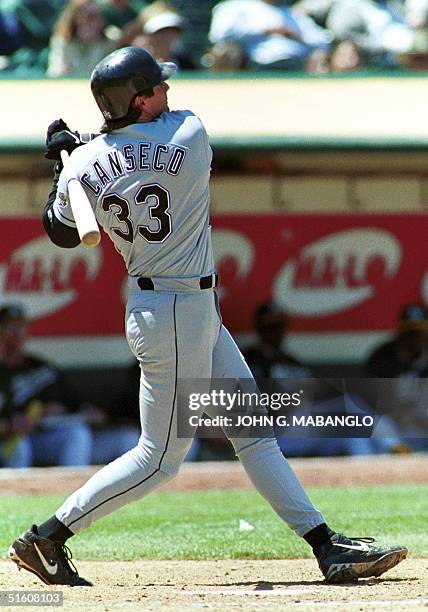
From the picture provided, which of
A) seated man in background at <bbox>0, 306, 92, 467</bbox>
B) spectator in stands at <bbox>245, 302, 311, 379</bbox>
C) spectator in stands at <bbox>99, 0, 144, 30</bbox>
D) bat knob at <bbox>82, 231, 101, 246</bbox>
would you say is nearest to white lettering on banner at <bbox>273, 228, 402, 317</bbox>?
spectator in stands at <bbox>245, 302, 311, 379</bbox>

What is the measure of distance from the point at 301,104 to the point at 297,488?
17.3 feet

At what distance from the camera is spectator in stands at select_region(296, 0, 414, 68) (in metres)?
9.76

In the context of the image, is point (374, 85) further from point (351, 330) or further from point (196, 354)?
point (196, 354)

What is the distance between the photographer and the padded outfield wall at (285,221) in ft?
28.7

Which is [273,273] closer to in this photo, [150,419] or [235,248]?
[235,248]

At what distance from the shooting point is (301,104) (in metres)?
8.81

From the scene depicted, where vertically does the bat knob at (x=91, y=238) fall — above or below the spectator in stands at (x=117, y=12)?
below

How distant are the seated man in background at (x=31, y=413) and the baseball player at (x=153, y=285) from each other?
14.2ft

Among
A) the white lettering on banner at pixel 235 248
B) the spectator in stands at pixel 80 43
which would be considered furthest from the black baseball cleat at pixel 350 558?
the spectator in stands at pixel 80 43

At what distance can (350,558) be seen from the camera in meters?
3.95

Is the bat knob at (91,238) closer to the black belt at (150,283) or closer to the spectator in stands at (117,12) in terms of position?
the black belt at (150,283)

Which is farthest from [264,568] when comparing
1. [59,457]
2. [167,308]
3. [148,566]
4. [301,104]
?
[301,104]

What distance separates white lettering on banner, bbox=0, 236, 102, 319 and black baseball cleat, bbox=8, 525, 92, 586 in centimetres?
535

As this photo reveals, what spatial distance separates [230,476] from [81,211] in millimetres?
4110
